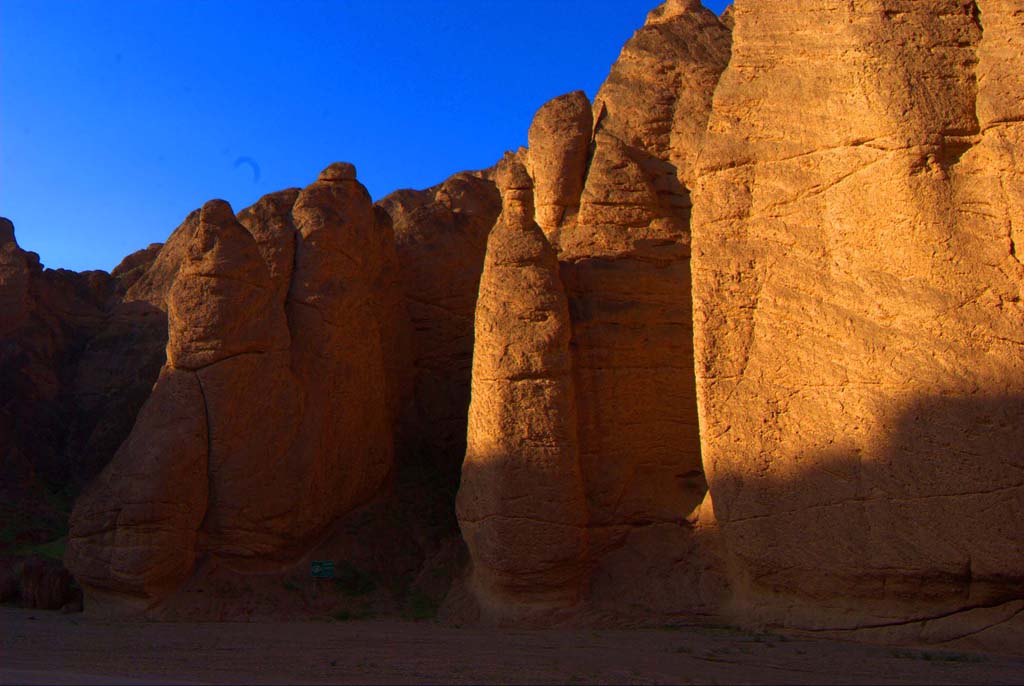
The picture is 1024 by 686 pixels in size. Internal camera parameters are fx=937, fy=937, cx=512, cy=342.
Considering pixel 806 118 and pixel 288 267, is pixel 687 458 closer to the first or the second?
pixel 806 118

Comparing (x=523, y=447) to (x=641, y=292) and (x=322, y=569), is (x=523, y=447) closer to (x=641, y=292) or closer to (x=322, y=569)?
(x=641, y=292)

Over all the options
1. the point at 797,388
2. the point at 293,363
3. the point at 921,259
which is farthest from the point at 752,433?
the point at 293,363

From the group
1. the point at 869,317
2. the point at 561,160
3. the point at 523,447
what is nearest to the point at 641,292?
the point at 561,160

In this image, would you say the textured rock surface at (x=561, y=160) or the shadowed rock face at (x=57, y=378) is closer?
the textured rock surface at (x=561, y=160)

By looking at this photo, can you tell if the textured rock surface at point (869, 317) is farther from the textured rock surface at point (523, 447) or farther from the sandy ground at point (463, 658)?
the textured rock surface at point (523, 447)

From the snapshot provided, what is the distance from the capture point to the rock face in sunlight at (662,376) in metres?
10.2

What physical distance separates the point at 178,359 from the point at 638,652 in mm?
8376

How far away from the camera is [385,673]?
29.0 ft

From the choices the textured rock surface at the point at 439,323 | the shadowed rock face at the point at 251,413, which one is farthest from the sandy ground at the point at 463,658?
the textured rock surface at the point at 439,323

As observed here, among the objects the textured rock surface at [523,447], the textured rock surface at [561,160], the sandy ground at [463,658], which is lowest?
the sandy ground at [463,658]

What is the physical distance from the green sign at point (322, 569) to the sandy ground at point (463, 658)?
2.17 meters

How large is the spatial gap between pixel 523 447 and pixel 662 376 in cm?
231

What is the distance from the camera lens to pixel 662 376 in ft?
42.4

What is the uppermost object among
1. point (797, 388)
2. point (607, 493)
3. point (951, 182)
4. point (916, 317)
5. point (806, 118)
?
point (806, 118)
